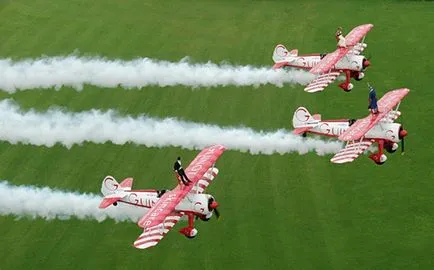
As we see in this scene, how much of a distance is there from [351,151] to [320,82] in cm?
1072

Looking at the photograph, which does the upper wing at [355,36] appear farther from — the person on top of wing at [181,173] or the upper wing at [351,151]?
the person on top of wing at [181,173]

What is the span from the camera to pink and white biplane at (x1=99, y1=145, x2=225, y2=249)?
69000 millimetres

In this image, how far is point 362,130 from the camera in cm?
7775

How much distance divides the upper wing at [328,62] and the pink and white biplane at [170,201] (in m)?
15.4

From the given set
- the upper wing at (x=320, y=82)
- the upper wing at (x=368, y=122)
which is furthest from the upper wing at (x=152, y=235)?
the upper wing at (x=320, y=82)

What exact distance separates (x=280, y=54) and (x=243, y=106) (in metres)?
6.78

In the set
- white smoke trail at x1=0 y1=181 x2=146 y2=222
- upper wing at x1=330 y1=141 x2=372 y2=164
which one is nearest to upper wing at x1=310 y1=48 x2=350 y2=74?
upper wing at x1=330 y1=141 x2=372 y2=164

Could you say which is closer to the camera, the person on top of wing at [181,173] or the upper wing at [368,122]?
the person on top of wing at [181,173]

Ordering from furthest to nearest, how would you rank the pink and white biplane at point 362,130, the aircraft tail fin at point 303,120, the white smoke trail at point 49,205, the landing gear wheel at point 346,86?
the landing gear wheel at point 346,86 → the aircraft tail fin at point 303,120 → the white smoke trail at point 49,205 → the pink and white biplane at point 362,130

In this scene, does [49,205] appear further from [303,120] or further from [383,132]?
[383,132]

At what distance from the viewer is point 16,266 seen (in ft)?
259

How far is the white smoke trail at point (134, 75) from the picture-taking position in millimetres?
94750

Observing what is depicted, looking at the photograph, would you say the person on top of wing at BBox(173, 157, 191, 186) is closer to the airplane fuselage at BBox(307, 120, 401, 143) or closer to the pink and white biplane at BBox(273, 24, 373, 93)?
the airplane fuselage at BBox(307, 120, 401, 143)

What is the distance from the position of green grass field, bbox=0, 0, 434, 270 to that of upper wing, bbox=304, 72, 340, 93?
716 cm
